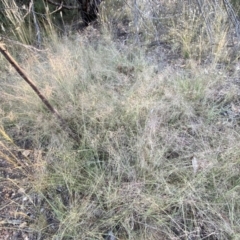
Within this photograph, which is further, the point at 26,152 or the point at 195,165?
the point at 26,152

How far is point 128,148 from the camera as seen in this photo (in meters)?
1.47

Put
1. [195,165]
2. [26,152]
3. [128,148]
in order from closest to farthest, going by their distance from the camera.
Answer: [195,165]
[128,148]
[26,152]

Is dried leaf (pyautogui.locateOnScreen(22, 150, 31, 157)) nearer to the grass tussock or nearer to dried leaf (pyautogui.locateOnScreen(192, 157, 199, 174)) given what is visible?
the grass tussock

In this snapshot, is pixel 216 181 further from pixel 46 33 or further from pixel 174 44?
pixel 46 33

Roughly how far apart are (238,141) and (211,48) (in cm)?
105

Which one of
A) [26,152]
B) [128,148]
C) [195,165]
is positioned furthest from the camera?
[26,152]

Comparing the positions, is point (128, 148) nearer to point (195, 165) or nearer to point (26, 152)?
point (195, 165)

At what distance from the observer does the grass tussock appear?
1222 millimetres

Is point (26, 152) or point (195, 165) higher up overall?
point (26, 152)

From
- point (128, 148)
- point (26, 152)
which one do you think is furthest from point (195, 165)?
point (26, 152)

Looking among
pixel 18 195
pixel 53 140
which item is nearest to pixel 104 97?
pixel 53 140

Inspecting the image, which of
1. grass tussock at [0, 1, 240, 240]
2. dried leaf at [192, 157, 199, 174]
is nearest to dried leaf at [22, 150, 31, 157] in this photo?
grass tussock at [0, 1, 240, 240]

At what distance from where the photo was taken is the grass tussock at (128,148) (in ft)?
4.01

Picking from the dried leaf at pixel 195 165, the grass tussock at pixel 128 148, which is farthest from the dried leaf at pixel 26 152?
the dried leaf at pixel 195 165
